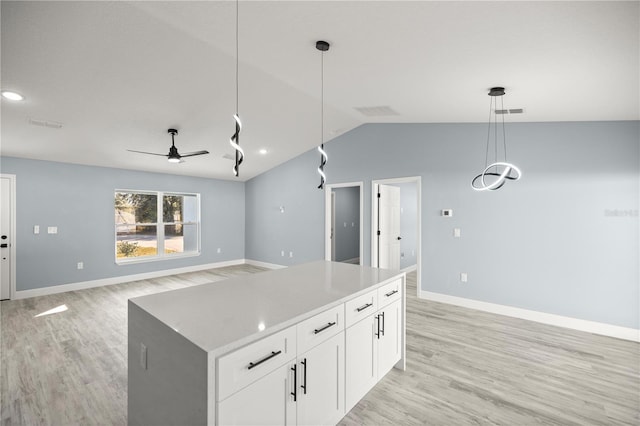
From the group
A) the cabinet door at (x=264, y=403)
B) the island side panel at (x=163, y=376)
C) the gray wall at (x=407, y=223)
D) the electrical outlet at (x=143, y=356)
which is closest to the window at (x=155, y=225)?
the gray wall at (x=407, y=223)

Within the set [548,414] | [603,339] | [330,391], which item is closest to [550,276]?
[603,339]

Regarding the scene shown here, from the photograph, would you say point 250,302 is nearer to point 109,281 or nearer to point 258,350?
point 258,350

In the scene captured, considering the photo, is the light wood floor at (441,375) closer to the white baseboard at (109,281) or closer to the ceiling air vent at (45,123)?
the white baseboard at (109,281)

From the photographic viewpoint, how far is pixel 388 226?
597 cm

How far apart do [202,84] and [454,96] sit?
9.40 feet

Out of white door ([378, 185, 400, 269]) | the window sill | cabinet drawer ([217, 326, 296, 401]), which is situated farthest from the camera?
the window sill

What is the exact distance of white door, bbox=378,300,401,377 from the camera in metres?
2.36

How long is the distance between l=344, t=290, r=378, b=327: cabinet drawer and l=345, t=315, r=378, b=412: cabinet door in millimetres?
44

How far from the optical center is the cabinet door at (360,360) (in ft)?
6.57

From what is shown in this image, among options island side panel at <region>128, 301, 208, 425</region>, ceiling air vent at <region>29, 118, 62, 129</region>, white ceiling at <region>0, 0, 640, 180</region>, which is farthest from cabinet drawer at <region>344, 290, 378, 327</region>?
ceiling air vent at <region>29, 118, 62, 129</region>

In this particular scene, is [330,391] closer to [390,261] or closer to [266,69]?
[266,69]

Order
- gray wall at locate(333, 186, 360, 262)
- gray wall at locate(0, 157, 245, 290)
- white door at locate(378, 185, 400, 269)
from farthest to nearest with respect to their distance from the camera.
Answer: gray wall at locate(333, 186, 360, 262) < white door at locate(378, 185, 400, 269) < gray wall at locate(0, 157, 245, 290)

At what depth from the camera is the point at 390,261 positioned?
605 cm

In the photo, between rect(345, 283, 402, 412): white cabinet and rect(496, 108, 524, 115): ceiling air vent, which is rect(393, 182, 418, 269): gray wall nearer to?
rect(496, 108, 524, 115): ceiling air vent
